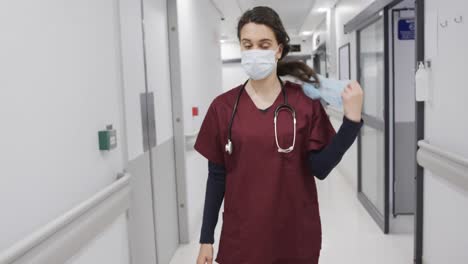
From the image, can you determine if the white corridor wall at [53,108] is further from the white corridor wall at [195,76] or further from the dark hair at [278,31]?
the white corridor wall at [195,76]

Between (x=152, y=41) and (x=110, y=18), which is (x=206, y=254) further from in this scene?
(x=152, y=41)

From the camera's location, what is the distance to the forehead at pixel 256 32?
4.74ft

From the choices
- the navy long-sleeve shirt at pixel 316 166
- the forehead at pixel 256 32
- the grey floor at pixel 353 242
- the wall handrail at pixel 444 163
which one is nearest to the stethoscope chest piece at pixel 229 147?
the navy long-sleeve shirt at pixel 316 166

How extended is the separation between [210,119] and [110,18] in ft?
2.94

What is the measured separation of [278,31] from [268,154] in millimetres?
435

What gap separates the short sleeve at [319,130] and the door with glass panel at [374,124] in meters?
2.53

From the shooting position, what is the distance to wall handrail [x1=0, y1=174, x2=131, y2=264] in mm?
1200

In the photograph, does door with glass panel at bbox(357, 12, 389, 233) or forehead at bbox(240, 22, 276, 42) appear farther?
door with glass panel at bbox(357, 12, 389, 233)

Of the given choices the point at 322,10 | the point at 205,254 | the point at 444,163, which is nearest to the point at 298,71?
the point at 205,254

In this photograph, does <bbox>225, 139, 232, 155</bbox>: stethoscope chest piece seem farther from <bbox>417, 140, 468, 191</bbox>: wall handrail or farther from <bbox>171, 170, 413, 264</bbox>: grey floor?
<bbox>171, 170, 413, 264</bbox>: grey floor

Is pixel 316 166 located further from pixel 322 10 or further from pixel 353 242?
pixel 322 10

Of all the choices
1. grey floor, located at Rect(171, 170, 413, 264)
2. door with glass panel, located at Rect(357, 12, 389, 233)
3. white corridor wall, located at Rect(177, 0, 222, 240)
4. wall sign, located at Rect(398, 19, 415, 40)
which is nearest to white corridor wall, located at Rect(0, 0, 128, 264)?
white corridor wall, located at Rect(177, 0, 222, 240)

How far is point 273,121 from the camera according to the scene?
1.42 metres

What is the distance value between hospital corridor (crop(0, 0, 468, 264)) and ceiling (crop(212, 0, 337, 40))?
2.26 meters
